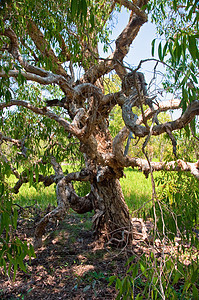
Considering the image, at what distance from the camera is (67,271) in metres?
3.67

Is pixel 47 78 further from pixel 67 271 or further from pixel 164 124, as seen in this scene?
pixel 67 271

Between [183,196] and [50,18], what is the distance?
7.93ft

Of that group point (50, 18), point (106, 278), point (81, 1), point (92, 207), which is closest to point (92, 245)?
point (92, 207)

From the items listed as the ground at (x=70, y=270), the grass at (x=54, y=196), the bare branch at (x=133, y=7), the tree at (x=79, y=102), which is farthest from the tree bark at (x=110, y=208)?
the bare branch at (x=133, y=7)

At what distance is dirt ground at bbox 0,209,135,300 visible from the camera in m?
3.17

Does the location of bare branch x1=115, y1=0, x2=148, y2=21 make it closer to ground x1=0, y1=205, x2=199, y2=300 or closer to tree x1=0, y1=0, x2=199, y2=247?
tree x1=0, y1=0, x2=199, y2=247

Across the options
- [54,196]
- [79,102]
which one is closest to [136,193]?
[54,196]

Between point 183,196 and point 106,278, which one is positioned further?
point 106,278

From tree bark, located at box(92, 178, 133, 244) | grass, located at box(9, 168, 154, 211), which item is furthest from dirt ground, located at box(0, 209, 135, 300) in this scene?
grass, located at box(9, 168, 154, 211)

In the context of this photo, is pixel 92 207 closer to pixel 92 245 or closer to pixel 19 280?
pixel 92 245

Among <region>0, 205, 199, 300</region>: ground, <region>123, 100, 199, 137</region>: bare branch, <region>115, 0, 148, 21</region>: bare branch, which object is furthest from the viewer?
<region>115, 0, 148, 21</region>: bare branch

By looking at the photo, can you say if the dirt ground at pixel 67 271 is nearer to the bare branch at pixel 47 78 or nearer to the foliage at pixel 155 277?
the foliage at pixel 155 277

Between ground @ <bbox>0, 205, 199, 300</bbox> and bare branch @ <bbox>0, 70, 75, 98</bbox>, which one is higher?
bare branch @ <bbox>0, 70, 75, 98</bbox>

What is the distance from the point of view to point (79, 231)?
5.11 metres
